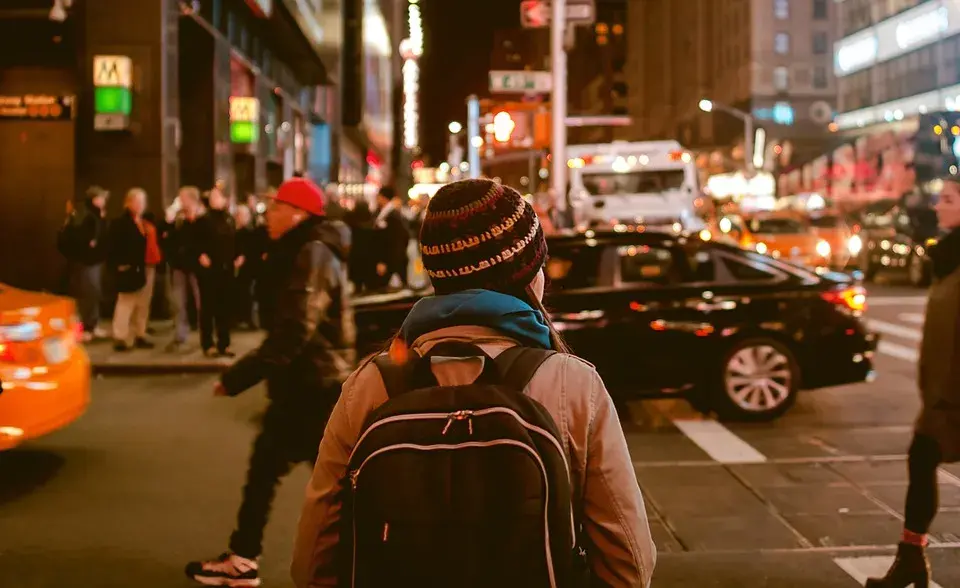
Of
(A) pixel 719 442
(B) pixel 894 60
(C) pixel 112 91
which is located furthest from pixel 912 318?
(B) pixel 894 60

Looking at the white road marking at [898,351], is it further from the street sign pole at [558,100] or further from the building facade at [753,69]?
the building facade at [753,69]

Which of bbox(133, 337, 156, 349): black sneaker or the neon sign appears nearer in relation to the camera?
bbox(133, 337, 156, 349): black sneaker

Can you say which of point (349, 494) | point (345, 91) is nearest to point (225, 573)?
point (349, 494)

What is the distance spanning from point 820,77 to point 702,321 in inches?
3910

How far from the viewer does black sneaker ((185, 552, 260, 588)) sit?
5.29 metres

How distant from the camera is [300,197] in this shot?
5.46 metres

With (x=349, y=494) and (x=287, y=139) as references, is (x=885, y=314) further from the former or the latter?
(x=349, y=494)

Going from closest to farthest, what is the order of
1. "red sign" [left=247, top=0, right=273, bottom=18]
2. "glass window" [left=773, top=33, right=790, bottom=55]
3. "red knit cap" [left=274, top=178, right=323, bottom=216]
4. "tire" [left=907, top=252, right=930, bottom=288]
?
"red knit cap" [left=274, top=178, right=323, bottom=216] → "red sign" [left=247, top=0, right=273, bottom=18] → "tire" [left=907, top=252, right=930, bottom=288] → "glass window" [left=773, top=33, right=790, bottom=55]

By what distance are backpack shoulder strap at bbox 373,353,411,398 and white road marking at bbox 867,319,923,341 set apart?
14552 mm

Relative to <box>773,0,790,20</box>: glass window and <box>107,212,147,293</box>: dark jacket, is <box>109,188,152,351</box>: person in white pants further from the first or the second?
<box>773,0,790,20</box>: glass window

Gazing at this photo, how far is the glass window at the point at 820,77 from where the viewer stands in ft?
335

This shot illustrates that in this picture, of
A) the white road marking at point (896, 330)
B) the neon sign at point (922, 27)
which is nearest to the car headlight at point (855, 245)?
the white road marking at point (896, 330)

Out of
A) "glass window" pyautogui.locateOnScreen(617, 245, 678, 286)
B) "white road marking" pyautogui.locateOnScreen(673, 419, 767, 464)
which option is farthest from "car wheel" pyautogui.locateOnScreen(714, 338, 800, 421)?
"glass window" pyautogui.locateOnScreen(617, 245, 678, 286)

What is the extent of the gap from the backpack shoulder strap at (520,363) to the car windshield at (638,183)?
22631mm
